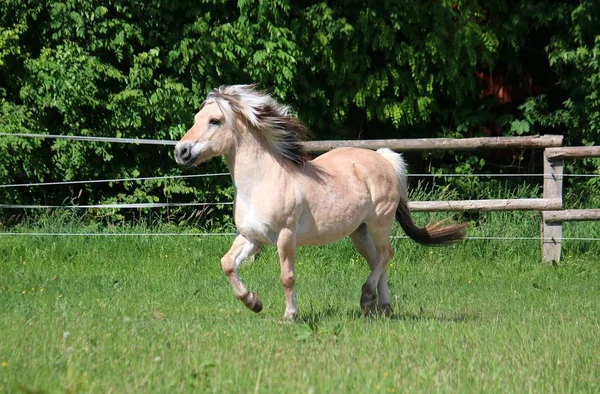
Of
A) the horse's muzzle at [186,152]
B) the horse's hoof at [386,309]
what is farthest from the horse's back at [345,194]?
the horse's muzzle at [186,152]

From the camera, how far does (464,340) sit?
6418 millimetres

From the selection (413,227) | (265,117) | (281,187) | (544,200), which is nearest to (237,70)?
(544,200)

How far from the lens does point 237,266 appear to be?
7.49m

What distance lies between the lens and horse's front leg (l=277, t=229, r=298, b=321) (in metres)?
7.41

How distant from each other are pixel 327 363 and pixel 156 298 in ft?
10.6

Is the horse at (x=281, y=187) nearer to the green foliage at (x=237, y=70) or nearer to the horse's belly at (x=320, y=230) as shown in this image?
the horse's belly at (x=320, y=230)

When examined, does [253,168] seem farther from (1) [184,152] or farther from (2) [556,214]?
(2) [556,214]

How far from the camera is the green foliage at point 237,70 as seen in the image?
12570 millimetres

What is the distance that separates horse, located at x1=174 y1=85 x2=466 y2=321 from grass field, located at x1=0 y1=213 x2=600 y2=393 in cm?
47

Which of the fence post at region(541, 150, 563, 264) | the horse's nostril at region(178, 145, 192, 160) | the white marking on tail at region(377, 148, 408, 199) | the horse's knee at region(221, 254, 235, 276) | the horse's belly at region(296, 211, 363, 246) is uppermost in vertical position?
the horse's nostril at region(178, 145, 192, 160)

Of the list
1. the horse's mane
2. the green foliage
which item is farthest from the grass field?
the green foliage

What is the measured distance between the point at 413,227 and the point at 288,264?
6.11 feet

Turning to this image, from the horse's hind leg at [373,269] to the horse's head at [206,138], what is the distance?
5.29 ft

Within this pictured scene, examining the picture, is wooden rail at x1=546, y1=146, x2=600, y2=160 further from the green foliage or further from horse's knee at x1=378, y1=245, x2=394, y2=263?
horse's knee at x1=378, y1=245, x2=394, y2=263
